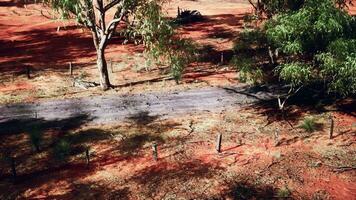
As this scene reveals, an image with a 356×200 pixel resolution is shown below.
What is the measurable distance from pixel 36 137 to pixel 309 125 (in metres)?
15.0

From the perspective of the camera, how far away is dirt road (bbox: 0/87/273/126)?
24875 mm

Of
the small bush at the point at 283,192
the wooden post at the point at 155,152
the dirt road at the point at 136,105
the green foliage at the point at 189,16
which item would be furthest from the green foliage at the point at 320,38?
the green foliage at the point at 189,16

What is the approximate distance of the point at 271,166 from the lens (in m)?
19.7

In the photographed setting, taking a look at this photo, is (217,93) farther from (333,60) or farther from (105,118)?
(333,60)

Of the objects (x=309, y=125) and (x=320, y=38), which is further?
(x=309, y=125)

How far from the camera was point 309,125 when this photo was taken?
23.1 metres

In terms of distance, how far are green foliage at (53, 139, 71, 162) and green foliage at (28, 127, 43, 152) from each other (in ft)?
3.03

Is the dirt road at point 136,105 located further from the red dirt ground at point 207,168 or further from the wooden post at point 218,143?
the wooden post at point 218,143

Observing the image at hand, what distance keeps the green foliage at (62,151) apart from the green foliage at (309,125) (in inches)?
509

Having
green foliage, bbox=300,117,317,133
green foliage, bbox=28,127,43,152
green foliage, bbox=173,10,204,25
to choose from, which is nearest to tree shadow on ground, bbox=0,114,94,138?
green foliage, bbox=28,127,43,152

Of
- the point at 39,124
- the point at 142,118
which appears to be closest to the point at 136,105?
the point at 142,118

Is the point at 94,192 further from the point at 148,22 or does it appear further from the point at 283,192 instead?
the point at 148,22

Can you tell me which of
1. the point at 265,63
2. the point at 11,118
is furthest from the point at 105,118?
the point at 265,63

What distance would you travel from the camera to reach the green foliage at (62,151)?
20250 mm
